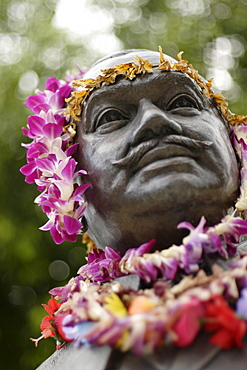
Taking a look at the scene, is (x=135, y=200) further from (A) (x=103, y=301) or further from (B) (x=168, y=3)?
(B) (x=168, y=3)

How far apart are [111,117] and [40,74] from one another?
5.19 metres

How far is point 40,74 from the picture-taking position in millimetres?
6867

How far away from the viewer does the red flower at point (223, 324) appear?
1248 mm

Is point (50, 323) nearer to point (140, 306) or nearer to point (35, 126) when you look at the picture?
point (140, 306)

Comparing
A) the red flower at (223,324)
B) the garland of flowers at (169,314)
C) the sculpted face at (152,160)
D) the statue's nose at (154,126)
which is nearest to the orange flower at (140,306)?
the garland of flowers at (169,314)

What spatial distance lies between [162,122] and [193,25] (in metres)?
5.23

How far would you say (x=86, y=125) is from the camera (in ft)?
6.60

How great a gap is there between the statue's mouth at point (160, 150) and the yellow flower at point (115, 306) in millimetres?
534

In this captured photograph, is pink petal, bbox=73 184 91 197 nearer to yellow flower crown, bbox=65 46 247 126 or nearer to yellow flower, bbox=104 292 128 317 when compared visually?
yellow flower crown, bbox=65 46 247 126

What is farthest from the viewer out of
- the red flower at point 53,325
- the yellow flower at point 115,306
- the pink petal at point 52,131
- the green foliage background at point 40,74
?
the green foliage background at point 40,74

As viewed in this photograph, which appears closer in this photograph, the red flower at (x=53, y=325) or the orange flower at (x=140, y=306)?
the orange flower at (x=140, y=306)

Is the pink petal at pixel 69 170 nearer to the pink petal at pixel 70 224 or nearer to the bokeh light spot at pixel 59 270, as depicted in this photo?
the pink petal at pixel 70 224

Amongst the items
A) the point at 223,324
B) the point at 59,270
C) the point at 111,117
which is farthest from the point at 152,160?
the point at 59,270

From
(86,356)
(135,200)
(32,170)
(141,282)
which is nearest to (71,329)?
(86,356)
